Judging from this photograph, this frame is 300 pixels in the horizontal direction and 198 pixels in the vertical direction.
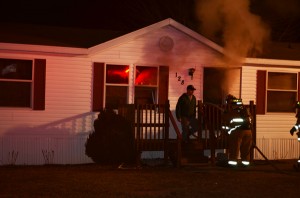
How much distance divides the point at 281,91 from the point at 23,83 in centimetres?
796

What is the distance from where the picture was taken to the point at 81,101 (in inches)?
566

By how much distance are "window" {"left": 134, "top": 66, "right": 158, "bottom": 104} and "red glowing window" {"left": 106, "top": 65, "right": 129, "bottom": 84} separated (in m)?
0.33

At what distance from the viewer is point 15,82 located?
1378 centimetres

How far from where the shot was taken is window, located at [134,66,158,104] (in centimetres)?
1491

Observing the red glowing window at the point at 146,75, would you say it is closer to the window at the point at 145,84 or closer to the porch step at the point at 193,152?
the window at the point at 145,84

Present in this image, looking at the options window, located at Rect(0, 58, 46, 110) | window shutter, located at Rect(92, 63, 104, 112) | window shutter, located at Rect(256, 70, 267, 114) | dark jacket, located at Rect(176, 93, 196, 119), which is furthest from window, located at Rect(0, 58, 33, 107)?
window shutter, located at Rect(256, 70, 267, 114)

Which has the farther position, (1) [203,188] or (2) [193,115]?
(2) [193,115]

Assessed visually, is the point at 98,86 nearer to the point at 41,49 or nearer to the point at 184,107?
the point at 41,49

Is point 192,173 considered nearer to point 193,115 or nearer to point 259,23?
point 193,115

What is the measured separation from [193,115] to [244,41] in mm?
3262

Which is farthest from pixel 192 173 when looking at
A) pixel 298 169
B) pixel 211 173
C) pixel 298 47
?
pixel 298 47

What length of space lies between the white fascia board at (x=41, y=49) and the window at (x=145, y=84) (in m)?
1.79

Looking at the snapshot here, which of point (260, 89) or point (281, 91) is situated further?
point (281, 91)

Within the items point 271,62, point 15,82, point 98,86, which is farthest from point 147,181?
point 271,62
